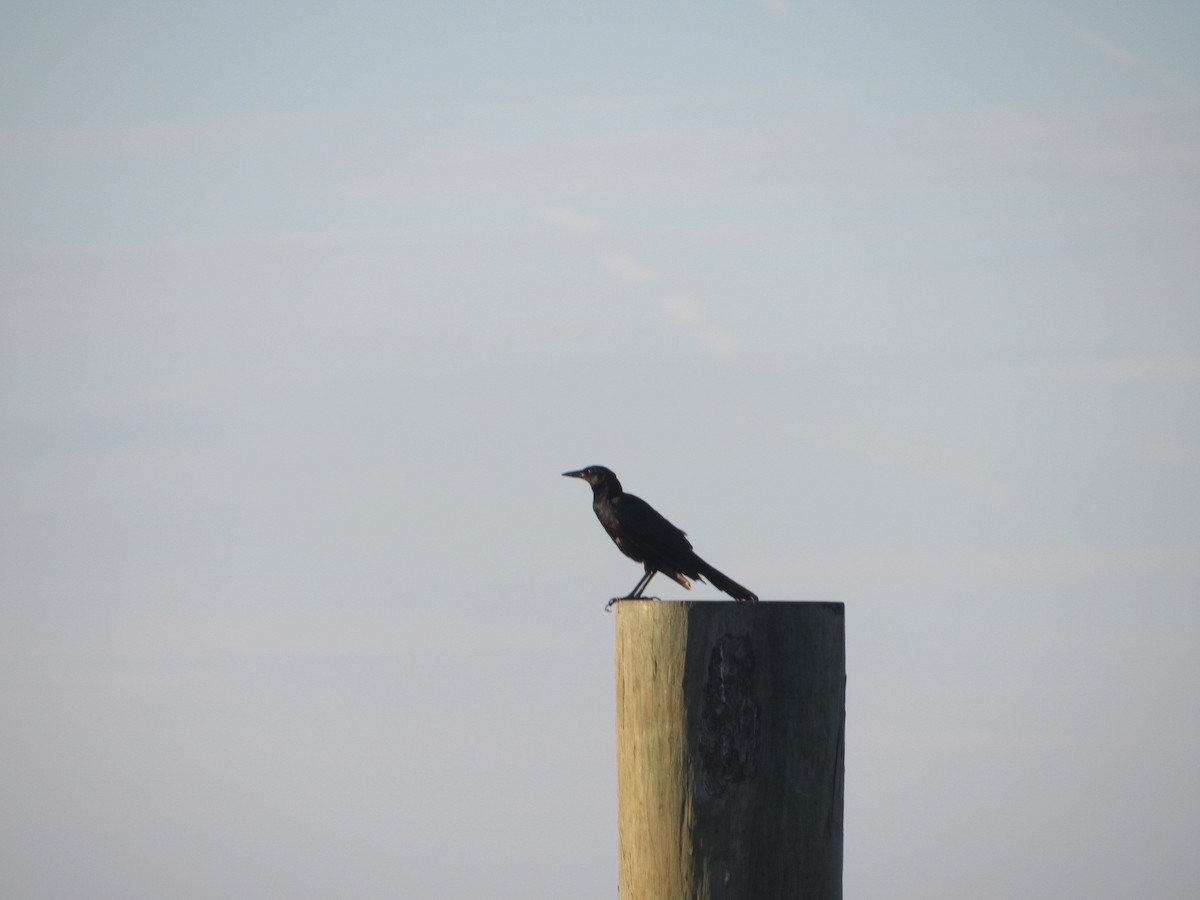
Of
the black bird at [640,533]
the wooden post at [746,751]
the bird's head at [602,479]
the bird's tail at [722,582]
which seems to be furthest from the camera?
the bird's head at [602,479]

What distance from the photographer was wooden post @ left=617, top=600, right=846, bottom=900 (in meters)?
3.50

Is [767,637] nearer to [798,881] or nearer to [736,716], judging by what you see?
[736,716]

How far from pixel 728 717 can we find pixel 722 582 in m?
3.12

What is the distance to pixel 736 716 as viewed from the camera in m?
3.51

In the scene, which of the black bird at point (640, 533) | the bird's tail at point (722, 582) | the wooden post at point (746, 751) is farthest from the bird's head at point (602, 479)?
the wooden post at point (746, 751)

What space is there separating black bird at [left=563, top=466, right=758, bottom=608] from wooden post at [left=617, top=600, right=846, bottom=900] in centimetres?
341

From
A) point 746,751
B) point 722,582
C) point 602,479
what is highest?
point 602,479

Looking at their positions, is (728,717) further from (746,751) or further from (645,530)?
(645,530)

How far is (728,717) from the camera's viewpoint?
3.52 meters

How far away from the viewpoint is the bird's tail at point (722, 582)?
6.19m

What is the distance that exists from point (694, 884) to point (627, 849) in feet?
0.88

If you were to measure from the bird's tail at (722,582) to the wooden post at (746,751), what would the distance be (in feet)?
7.80

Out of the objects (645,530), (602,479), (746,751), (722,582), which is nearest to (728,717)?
(746,751)

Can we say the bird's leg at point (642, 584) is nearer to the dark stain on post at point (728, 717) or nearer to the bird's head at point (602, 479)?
the bird's head at point (602, 479)
